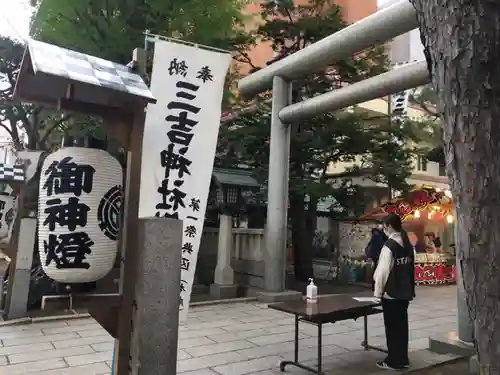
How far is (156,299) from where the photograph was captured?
10.9ft

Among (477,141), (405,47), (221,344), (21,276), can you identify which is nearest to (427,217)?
(405,47)

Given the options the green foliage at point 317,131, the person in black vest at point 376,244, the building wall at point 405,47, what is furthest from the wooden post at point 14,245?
the building wall at point 405,47

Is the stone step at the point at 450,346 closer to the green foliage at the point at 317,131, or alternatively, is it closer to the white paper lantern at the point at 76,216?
the white paper lantern at the point at 76,216

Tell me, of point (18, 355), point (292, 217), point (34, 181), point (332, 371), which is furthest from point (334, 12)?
point (18, 355)

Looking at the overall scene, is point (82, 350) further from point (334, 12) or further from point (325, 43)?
point (334, 12)

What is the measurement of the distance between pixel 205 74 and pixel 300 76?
6115mm

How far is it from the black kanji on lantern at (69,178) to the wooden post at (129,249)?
35cm

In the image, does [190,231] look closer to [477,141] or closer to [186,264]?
[186,264]

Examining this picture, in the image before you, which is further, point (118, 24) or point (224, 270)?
point (224, 270)

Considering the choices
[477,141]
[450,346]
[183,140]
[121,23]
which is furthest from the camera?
[121,23]

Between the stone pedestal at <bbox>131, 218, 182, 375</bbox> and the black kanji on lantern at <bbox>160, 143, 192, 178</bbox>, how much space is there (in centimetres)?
102

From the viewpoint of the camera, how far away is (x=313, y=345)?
6656mm

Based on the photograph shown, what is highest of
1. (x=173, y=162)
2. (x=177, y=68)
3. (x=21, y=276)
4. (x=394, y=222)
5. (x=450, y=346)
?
(x=177, y=68)

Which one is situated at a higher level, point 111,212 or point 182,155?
point 182,155
